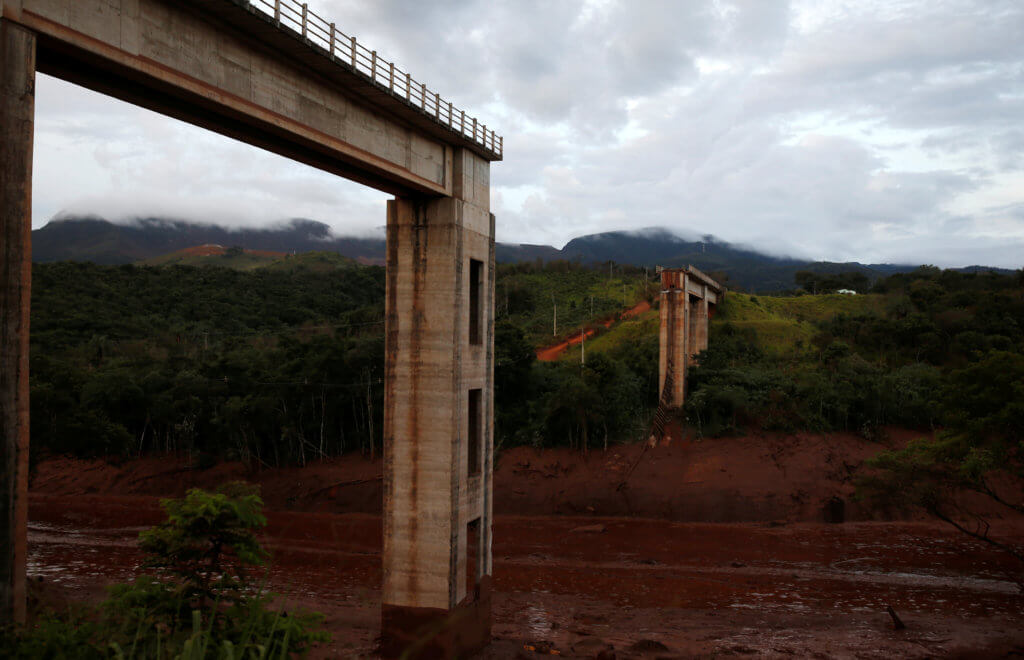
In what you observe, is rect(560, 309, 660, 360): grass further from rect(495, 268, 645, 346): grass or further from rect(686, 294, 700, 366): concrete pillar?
rect(686, 294, 700, 366): concrete pillar

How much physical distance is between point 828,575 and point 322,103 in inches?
972

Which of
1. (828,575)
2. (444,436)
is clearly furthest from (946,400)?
(444,436)

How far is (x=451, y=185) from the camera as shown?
18.8m

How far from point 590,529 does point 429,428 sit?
17.9 m

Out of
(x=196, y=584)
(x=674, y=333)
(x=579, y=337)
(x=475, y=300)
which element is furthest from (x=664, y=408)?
(x=196, y=584)

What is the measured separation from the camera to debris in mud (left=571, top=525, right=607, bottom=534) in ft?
109

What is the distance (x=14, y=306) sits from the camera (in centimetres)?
853

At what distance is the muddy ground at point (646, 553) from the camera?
69.3 feet

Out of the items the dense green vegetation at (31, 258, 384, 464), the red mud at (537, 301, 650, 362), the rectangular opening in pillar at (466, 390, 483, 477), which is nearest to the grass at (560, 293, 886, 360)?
the red mud at (537, 301, 650, 362)

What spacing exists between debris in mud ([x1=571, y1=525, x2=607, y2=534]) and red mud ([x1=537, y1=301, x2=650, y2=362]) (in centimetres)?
1687

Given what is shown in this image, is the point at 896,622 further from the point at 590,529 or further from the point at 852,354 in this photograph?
the point at 852,354

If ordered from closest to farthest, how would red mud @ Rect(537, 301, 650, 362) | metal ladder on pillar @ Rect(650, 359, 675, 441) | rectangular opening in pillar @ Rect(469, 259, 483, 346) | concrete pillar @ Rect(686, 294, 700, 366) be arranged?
rectangular opening in pillar @ Rect(469, 259, 483, 346) < metal ladder on pillar @ Rect(650, 359, 675, 441) < concrete pillar @ Rect(686, 294, 700, 366) < red mud @ Rect(537, 301, 650, 362)

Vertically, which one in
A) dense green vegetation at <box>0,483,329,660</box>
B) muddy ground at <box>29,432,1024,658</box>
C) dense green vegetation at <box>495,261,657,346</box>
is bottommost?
muddy ground at <box>29,432,1024,658</box>

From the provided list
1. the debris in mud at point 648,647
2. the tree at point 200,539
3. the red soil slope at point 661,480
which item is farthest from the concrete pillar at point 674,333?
the tree at point 200,539
